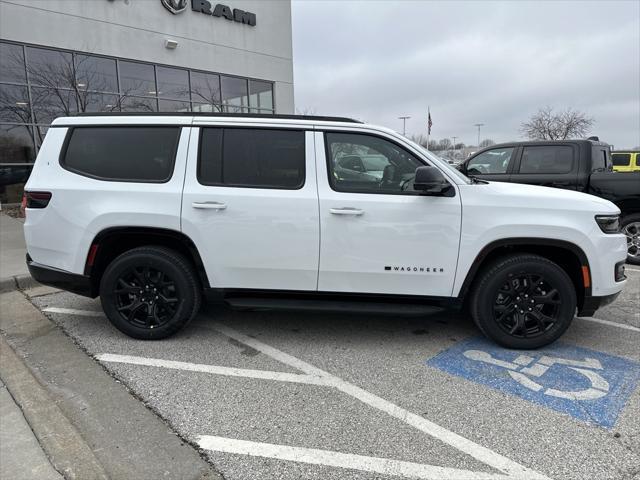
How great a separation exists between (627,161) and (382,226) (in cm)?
1648

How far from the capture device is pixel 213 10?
15797 millimetres

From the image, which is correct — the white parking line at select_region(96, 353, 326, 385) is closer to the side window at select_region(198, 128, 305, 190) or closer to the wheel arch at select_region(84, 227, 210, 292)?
the wheel arch at select_region(84, 227, 210, 292)

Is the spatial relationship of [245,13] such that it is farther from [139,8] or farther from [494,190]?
[494,190]

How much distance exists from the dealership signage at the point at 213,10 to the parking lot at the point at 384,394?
515 inches

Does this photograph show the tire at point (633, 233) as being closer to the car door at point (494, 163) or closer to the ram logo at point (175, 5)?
the car door at point (494, 163)

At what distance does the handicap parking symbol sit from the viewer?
9.89 ft

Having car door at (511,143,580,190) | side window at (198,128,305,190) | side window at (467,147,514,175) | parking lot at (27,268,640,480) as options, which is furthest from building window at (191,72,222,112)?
side window at (198,128,305,190)

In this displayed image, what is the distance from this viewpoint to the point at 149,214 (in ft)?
12.4

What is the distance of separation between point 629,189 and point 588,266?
13.0ft

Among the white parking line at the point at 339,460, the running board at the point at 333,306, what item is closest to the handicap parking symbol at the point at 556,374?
the running board at the point at 333,306

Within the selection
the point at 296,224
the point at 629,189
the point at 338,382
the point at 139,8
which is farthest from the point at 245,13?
the point at 338,382

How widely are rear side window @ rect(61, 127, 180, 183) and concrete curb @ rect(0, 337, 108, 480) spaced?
170 centimetres

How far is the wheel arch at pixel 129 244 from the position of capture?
3.86 m

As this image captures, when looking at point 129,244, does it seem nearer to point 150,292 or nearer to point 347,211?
point 150,292
